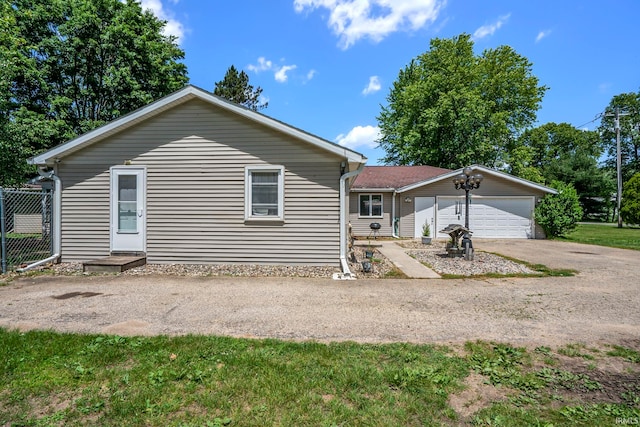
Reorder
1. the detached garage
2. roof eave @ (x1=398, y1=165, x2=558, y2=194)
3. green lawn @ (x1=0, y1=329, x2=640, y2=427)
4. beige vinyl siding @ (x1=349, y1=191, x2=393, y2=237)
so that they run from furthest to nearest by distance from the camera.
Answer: beige vinyl siding @ (x1=349, y1=191, x2=393, y2=237) < the detached garage < roof eave @ (x1=398, y1=165, x2=558, y2=194) < green lawn @ (x1=0, y1=329, x2=640, y2=427)

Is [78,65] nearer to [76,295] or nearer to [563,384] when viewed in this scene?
[76,295]

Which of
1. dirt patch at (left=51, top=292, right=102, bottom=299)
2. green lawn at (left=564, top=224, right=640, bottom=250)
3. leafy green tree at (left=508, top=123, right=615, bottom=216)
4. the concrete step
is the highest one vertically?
leafy green tree at (left=508, top=123, right=615, bottom=216)

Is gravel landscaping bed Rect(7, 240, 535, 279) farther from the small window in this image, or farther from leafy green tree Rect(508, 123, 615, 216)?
leafy green tree Rect(508, 123, 615, 216)

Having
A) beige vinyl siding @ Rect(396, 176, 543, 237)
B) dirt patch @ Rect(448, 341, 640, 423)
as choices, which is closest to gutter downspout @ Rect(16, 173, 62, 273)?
dirt patch @ Rect(448, 341, 640, 423)

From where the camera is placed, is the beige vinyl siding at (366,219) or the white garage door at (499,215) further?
the beige vinyl siding at (366,219)

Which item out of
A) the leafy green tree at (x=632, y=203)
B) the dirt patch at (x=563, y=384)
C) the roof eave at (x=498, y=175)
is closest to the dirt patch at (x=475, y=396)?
the dirt patch at (x=563, y=384)

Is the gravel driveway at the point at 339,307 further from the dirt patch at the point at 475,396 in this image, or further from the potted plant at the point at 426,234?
the potted plant at the point at 426,234

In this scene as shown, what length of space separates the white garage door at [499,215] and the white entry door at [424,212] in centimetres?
77

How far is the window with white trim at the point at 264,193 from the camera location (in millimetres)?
7504

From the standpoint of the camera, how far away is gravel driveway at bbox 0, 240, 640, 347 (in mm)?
3666

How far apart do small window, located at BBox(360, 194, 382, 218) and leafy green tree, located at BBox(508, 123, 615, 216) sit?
56.7 feet

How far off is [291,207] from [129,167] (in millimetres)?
4324

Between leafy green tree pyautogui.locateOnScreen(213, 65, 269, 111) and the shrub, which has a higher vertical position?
leafy green tree pyautogui.locateOnScreen(213, 65, 269, 111)

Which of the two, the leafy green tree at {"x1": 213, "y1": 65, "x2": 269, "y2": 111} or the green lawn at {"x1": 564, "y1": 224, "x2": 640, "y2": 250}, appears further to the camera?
the leafy green tree at {"x1": 213, "y1": 65, "x2": 269, "y2": 111}
